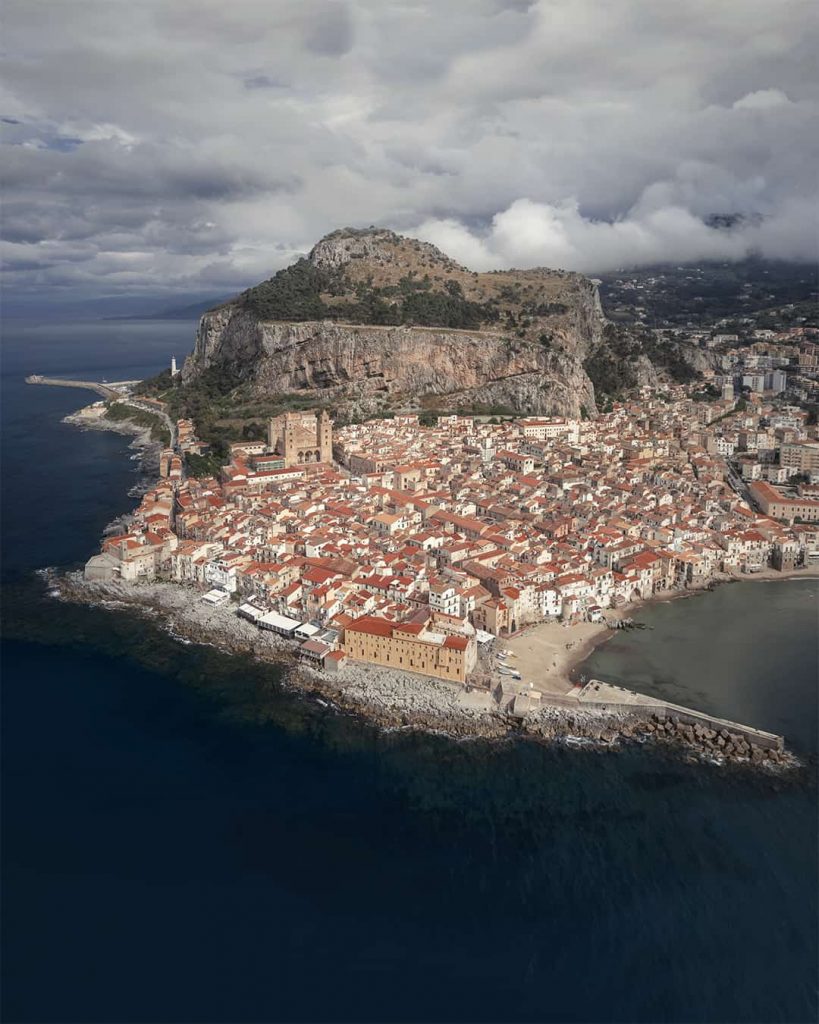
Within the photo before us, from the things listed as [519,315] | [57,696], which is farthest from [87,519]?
[519,315]

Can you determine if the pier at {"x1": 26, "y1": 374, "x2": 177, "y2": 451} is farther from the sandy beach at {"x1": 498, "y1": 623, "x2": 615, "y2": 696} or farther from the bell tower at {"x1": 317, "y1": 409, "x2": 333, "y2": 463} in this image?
the sandy beach at {"x1": 498, "y1": 623, "x2": 615, "y2": 696}

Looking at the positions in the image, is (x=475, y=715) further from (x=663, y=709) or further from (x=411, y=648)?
(x=663, y=709)

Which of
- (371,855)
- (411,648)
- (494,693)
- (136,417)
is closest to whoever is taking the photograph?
(371,855)

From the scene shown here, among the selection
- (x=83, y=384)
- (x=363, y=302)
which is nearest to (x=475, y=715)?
(x=363, y=302)

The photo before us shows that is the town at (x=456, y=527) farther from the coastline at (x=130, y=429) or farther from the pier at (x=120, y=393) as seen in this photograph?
the pier at (x=120, y=393)

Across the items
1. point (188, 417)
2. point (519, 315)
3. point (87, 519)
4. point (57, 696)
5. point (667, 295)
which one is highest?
point (667, 295)

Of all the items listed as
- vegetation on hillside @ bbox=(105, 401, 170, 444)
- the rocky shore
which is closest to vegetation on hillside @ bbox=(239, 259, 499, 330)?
vegetation on hillside @ bbox=(105, 401, 170, 444)

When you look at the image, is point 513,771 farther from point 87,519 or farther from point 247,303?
point 247,303
